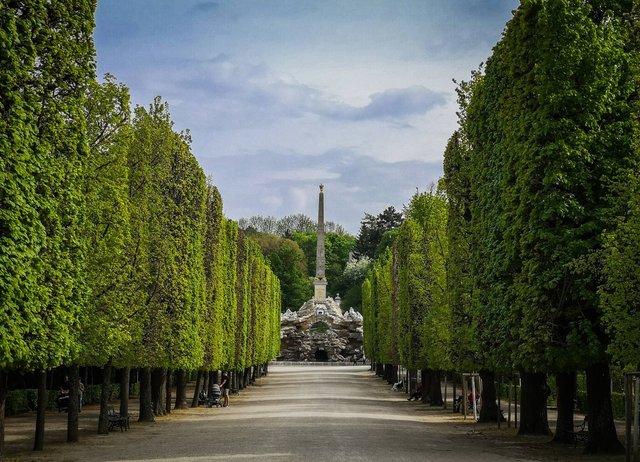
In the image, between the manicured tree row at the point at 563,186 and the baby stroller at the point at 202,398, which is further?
the baby stroller at the point at 202,398

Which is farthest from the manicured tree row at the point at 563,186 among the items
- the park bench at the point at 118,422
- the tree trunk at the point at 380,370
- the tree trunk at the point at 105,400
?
the tree trunk at the point at 380,370

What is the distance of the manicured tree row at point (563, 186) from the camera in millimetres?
22578

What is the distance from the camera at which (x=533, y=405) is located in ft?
96.9

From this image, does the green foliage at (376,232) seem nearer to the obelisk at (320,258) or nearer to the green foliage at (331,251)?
the green foliage at (331,251)

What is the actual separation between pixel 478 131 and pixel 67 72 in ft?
48.9

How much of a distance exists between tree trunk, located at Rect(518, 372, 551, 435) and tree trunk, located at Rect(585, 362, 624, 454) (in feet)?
20.0

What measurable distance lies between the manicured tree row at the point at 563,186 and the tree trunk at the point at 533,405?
2.60 metres

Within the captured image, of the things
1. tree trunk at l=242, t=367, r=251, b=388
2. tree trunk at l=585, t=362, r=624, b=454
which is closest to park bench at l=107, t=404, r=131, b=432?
tree trunk at l=585, t=362, r=624, b=454

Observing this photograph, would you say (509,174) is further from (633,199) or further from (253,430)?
(253,430)

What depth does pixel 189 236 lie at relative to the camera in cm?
3919

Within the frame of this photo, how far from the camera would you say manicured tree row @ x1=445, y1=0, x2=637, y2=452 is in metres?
22.6

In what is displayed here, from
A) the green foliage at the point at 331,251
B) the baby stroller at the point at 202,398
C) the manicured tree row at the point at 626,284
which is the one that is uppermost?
the green foliage at the point at 331,251

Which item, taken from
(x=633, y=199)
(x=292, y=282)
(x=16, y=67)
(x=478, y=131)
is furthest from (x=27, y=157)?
(x=292, y=282)

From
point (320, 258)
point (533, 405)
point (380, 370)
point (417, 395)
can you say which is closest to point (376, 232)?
point (320, 258)
